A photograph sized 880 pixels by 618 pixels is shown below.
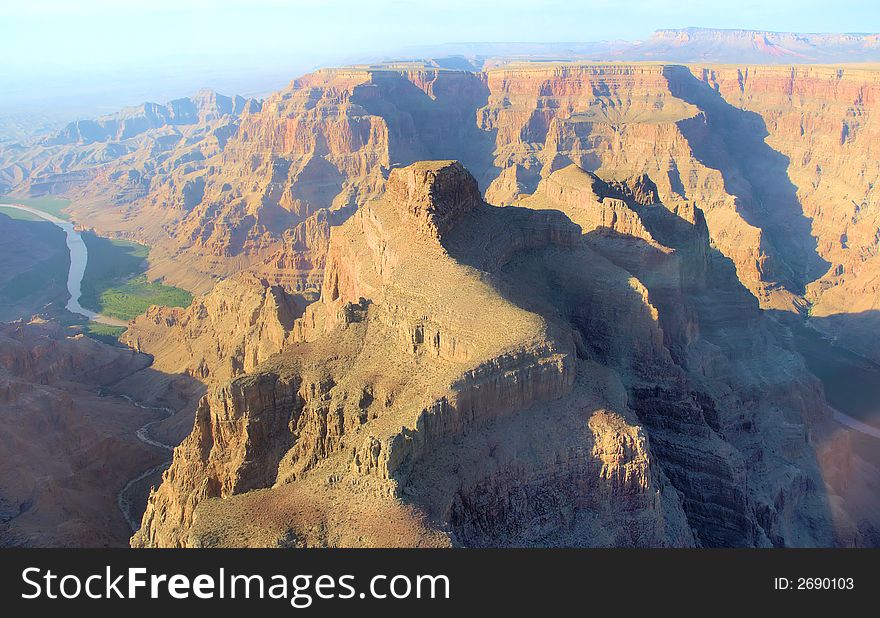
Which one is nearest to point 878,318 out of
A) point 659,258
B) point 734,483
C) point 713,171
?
point 713,171

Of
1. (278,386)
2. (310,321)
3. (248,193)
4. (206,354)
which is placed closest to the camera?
(278,386)

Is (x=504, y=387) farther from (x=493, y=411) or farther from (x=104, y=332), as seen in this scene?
(x=104, y=332)

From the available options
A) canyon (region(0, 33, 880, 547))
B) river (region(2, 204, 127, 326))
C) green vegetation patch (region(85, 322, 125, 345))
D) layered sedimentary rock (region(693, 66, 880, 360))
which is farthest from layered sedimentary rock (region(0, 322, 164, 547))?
layered sedimentary rock (region(693, 66, 880, 360))

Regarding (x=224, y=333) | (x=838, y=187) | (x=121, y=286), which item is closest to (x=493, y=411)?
(x=224, y=333)

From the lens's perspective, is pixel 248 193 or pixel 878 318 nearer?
pixel 878 318

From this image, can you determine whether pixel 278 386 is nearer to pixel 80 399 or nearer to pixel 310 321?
pixel 310 321

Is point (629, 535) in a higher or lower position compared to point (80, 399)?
higher

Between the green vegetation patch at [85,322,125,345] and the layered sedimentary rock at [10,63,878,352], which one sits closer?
the green vegetation patch at [85,322,125,345]

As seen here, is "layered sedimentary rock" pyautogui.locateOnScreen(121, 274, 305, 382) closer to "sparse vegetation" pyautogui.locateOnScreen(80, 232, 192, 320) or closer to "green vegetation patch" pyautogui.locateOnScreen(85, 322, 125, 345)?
"green vegetation patch" pyautogui.locateOnScreen(85, 322, 125, 345)
